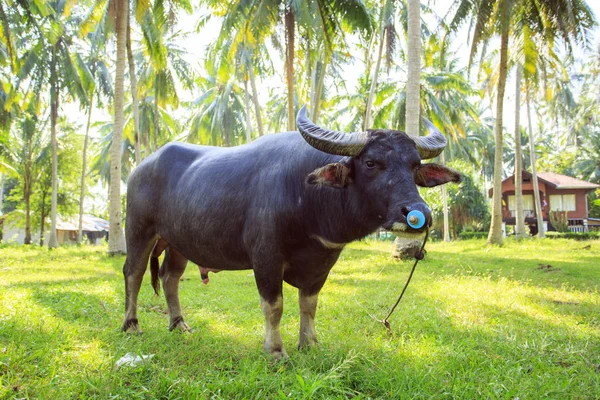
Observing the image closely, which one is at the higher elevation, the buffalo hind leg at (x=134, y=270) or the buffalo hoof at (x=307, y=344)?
the buffalo hind leg at (x=134, y=270)

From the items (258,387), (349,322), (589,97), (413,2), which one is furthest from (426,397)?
(589,97)

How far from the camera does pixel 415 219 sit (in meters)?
2.49

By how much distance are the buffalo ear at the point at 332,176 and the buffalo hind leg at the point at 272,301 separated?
2.33 ft

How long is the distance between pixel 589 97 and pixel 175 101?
2977cm

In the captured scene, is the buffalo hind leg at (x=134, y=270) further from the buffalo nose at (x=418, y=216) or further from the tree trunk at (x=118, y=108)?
the tree trunk at (x=118, y=108)

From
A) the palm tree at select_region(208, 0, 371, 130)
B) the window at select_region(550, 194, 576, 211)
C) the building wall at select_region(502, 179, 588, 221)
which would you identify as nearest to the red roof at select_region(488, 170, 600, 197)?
the building wall at select_region(502, 179, 588, 221)

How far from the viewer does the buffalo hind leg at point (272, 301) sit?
124 inches

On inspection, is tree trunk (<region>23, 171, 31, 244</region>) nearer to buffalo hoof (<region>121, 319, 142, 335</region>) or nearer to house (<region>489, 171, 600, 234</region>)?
buffalo hoof (<region>121, 319, 142, 335</region>)

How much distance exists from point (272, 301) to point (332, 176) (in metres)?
1.01

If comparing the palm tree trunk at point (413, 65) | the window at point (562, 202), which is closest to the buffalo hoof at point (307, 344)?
the palm tree trunk at point (413, 65)

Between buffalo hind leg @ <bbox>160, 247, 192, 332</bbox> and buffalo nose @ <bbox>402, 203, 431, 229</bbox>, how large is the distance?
8.57 ft

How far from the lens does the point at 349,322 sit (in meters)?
4.69

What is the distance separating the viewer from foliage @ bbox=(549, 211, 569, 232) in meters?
25.3

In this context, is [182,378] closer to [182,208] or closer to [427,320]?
[182,208]
